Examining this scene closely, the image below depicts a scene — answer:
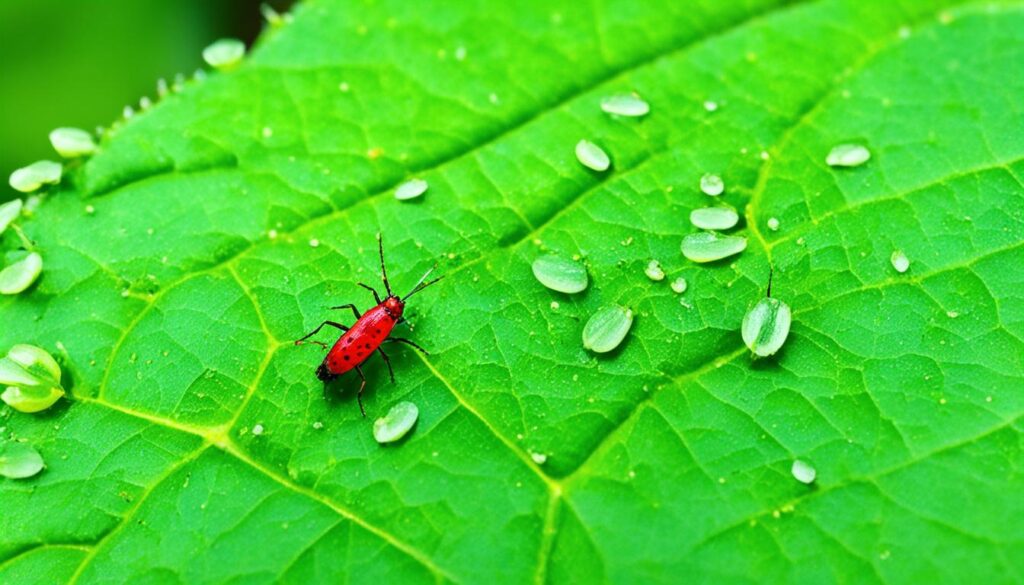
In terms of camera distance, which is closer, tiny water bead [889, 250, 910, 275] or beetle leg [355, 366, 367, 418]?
beetle leg [355, 366, 367, 418]

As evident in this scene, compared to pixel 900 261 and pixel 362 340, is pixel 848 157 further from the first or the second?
pixel 362 340

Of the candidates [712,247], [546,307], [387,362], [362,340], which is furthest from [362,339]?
[712,247]

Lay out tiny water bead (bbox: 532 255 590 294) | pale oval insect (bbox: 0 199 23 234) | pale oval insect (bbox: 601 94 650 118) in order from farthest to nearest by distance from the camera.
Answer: pale oval insect (bbox: 601 94 650 118)
pale oval insect (bbox: 0 199 23 234)
tiny water bead (bbox: 532 255 590 294)

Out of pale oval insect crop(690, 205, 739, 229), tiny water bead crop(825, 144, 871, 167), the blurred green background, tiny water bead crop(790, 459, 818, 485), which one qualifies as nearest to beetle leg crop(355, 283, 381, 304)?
pale oval insect crop(690, 205, 739, 229)

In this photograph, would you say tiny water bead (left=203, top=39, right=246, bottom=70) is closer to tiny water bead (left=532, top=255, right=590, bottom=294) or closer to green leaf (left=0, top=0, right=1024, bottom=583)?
green leaf (left=0, top=0, right=1024, bottom=583)

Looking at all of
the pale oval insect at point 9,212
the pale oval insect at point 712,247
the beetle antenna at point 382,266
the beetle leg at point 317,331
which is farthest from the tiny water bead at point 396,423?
the pale oval insect at point 9,212

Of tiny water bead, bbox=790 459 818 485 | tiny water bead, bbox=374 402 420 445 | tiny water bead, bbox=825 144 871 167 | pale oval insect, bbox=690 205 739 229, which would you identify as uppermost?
pale oval insect, bbox=690 205 739 229
